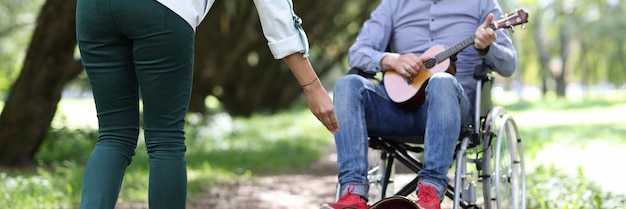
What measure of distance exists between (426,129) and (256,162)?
552cm

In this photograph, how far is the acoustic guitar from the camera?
4047 mm

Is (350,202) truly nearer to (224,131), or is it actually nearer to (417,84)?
(417,84)

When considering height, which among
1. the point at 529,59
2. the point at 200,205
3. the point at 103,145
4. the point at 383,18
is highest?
the point at 529,59

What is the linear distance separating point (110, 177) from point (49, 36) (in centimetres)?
515

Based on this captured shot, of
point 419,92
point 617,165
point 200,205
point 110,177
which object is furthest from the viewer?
point 617,165

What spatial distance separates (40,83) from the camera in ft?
25.6

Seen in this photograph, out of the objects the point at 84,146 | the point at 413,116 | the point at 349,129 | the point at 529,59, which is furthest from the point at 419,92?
the point at 529,59

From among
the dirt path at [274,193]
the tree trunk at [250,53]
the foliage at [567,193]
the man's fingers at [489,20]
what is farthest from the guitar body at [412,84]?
the tree trunk at [250,53]

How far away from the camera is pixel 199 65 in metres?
14.7

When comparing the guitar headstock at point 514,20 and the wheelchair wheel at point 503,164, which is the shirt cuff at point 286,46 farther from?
the guitar headstock at point 514,20

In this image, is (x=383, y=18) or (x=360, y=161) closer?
(x=360, y=161)

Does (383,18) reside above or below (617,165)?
above

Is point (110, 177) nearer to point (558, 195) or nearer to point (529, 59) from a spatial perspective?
point (558, 195)

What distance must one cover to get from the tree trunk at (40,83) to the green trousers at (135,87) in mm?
4949
